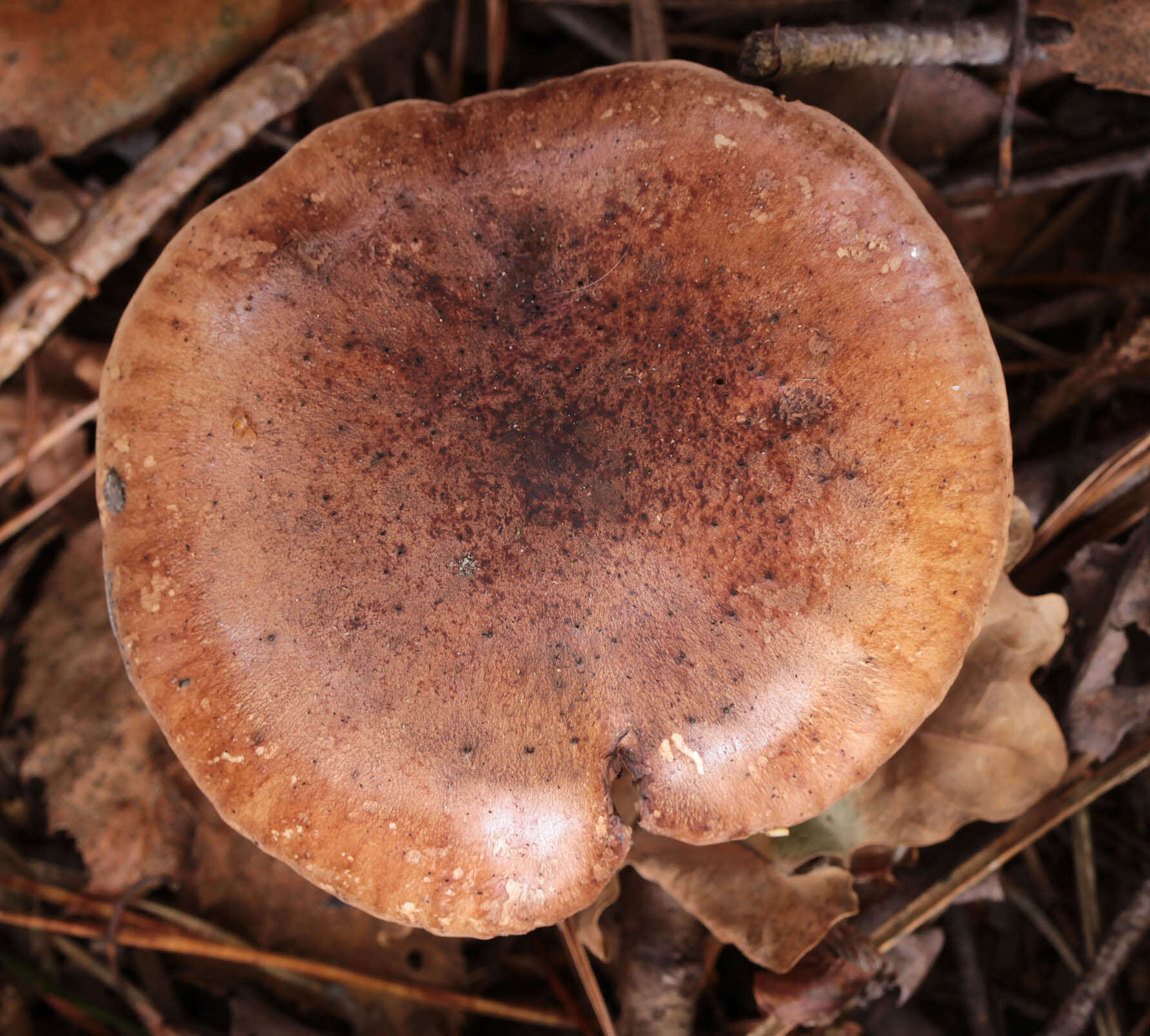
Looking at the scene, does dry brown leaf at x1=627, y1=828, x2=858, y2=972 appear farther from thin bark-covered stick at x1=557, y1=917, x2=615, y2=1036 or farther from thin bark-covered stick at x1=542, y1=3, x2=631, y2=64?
thin bark-covered stick at x1=542, y1=3, x2=631, y2=64

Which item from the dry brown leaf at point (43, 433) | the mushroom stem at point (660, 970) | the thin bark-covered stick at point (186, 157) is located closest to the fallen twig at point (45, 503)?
the dry brown leaf at point (43, 433)

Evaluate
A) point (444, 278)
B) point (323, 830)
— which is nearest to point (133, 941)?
point (323, 830)

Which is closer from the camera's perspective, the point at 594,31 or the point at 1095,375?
the point at 1095,375

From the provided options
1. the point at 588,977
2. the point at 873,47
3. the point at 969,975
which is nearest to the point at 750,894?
the point at 588,977

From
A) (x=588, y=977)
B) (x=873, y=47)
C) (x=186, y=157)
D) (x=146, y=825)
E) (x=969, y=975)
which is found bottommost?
(x=969, y=975)

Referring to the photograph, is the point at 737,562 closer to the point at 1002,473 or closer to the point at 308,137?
the point at 1002,473

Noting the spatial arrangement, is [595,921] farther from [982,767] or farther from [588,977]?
[982,767]

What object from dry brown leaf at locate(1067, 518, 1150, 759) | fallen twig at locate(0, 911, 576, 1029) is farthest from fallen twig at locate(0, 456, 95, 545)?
dry brown leaf at locate(1067, 518, 1150, 759)
